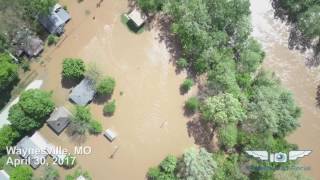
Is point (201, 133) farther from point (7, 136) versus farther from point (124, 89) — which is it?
point (7, 136)

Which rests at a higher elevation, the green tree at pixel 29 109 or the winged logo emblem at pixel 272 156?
the green tree at pixel 29 109

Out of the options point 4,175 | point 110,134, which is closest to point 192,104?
point 110,134

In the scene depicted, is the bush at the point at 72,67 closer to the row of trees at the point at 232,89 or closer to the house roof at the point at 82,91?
the house roof at the point at 82,91

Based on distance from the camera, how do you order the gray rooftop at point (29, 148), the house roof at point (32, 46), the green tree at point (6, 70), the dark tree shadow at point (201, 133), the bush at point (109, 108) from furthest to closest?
the dark tree shadow at point (201, 133) < the bush at point (109, 108) < the house roof at point (32, 46) < the gray rooftop at point (29, 148) < the green tree at point (6, 70)

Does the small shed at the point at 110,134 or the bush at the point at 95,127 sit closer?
the bush at the point at 95,127

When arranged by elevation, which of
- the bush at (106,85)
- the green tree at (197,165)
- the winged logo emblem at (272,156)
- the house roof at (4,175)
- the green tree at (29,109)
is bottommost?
the winged logo emblem at (272,156)

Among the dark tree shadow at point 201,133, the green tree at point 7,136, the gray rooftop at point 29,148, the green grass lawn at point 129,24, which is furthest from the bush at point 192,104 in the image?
the green tree at point 7,136

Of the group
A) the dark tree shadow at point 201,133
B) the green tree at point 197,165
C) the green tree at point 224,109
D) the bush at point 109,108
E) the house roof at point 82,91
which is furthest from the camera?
the dark tree shadow at point 201,133
